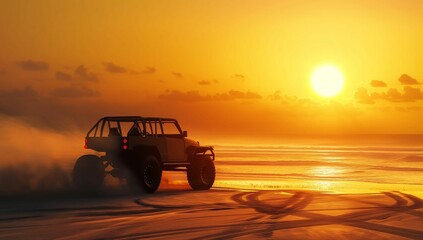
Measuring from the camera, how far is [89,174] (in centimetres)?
2016

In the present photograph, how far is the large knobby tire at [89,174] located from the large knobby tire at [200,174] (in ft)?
10.4

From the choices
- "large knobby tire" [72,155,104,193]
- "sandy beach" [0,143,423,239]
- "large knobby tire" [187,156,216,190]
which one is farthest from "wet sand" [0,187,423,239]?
"large knobby tire" [187,156,216,190]

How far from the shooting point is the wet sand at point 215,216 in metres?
11.6

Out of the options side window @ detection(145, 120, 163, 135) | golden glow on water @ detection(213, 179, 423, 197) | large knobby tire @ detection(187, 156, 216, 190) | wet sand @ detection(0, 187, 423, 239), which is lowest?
wet sand @ detection(0, 187, 423, 239)

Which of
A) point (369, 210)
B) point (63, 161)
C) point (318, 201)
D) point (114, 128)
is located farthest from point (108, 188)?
point (369, 210)

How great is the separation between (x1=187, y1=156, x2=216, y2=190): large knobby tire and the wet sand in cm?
221

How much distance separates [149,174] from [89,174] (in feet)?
5.77

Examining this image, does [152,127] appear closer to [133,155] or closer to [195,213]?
[133,155]

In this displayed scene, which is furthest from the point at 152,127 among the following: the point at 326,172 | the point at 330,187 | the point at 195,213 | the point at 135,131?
the point at 326,172

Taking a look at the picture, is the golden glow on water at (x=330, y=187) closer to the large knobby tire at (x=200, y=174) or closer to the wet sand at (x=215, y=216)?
the large knobby tire at (x=200, y=174)

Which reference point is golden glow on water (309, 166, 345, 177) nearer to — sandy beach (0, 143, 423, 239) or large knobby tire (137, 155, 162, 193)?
sandy beach (0, 143, 423, 239)

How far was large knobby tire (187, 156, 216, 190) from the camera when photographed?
72.0 feet

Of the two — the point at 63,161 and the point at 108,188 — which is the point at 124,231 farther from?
the point at 63,161

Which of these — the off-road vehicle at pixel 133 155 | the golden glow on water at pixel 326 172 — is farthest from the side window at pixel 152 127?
the golden glow on water at pixel 326 172
